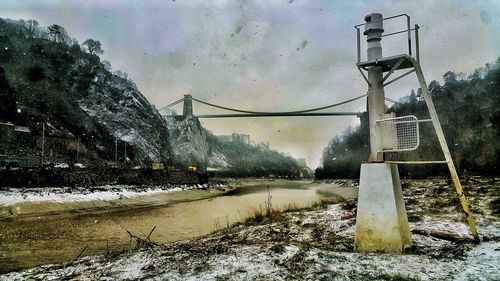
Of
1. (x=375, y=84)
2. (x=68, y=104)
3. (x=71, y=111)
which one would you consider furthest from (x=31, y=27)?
(x=375, y=84)

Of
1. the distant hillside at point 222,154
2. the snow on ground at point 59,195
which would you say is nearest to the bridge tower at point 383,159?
the snow on ground at point 59,195

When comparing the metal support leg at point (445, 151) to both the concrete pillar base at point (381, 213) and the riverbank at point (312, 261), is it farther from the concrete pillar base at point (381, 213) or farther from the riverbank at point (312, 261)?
the concrete pillar base at point (381, 213)

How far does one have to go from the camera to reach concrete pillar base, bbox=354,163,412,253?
5074 mm

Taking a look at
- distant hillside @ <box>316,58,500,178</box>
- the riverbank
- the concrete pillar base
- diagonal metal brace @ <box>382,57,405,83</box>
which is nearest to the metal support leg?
diagonal metal brace @ <box>382,57,405,83</box>

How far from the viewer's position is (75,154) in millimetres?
49125

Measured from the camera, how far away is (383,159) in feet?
17.6

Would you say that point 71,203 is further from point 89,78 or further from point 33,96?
point 89,78

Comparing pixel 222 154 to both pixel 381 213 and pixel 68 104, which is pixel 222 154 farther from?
pixel 381 213

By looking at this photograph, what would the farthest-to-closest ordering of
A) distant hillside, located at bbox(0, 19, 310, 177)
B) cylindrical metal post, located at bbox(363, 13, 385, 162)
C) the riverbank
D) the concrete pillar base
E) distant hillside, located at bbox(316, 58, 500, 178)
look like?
distant hillside, located at bbox(0, 19, 310, 177)
distant hillside, located at bbox(316, 58, 500, 178)
cylindrical metal post, located at bbox(363, 13, 385, 162)
the concrete pillar base
the riverbank

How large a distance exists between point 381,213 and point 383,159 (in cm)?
87

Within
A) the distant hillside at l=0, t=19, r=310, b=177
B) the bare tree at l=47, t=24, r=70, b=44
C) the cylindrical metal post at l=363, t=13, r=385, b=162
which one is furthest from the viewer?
the bare tree at l=47, t=24, r=70, b=44

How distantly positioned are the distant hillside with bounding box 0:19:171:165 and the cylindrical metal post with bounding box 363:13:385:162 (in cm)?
4215

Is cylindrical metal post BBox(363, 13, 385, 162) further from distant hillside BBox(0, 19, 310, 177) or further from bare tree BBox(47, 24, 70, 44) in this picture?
bare tree BBox(47, 24, 70, 44)

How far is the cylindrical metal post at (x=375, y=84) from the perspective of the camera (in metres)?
5.39
